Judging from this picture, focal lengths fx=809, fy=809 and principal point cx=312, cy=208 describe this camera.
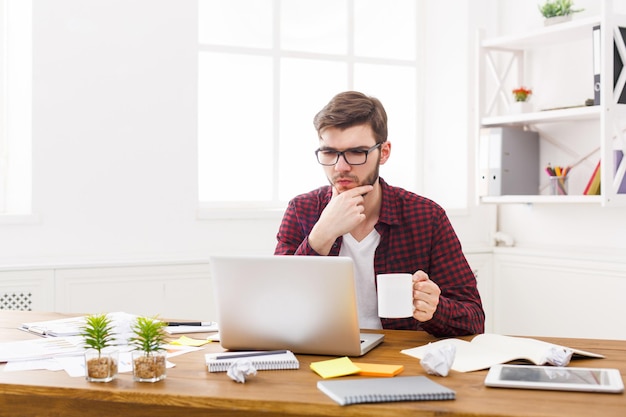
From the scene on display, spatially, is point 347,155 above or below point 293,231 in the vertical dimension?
above

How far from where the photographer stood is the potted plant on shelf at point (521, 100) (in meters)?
3.68

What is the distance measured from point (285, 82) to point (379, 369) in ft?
8.55

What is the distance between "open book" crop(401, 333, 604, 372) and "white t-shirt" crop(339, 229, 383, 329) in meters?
0.37

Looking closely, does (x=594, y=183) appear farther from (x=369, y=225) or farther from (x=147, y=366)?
(x=147, y=366)

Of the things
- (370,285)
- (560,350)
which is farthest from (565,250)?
(560,350)

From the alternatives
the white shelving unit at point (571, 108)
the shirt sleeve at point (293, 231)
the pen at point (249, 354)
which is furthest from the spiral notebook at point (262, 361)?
the white shelving unit at point (571, 108)

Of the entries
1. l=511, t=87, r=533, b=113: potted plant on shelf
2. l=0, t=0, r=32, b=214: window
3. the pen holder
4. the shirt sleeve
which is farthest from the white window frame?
the pen holder

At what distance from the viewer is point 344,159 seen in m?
2.18

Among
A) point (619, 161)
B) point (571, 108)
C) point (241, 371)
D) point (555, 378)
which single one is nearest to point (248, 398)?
point (241, 371)

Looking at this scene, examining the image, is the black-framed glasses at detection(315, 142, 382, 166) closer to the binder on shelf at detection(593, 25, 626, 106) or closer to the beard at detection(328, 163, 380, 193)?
the beard at detection(328, 163, 380, 193)

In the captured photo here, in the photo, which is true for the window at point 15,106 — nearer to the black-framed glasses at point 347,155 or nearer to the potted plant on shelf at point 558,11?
the black-framed glasses at point 347,155

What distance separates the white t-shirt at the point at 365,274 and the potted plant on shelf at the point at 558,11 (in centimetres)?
174

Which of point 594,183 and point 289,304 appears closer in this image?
point 289,304

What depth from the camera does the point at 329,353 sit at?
5.59 feet
